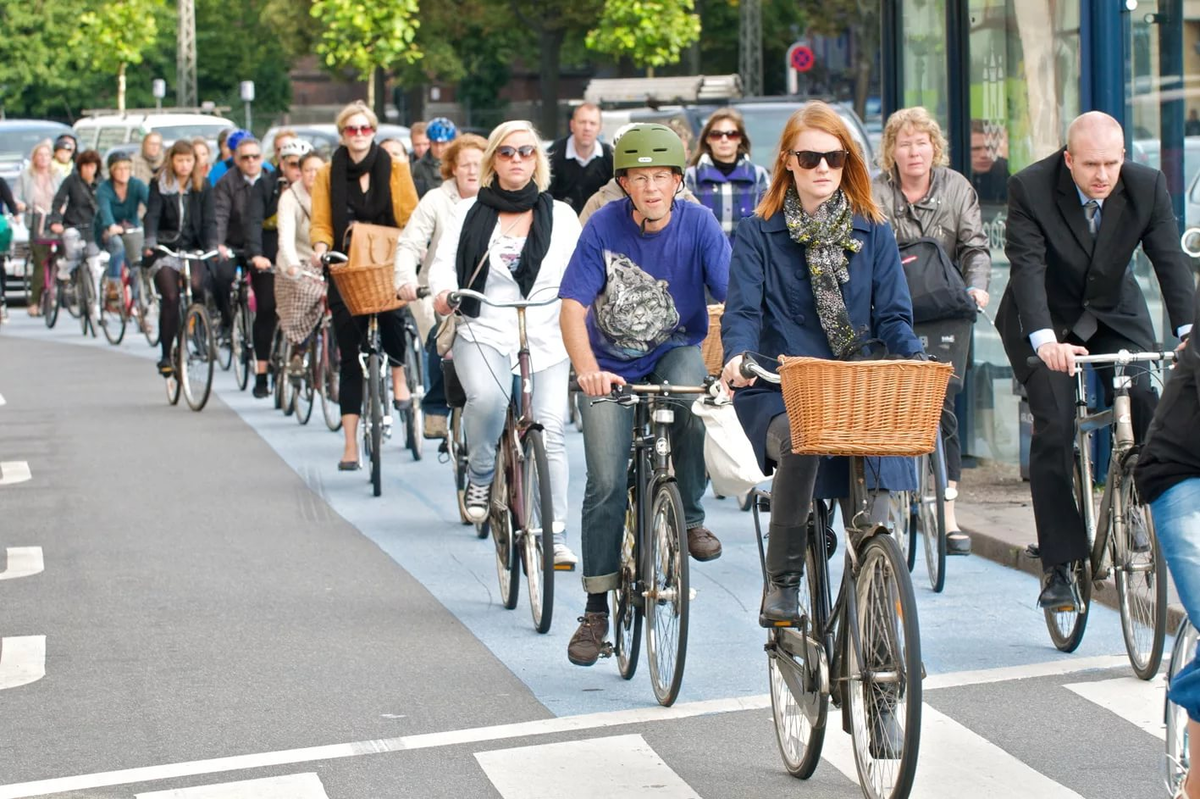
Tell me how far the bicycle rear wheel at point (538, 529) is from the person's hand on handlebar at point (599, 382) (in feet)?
3.51

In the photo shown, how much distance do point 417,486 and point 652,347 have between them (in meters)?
4.99

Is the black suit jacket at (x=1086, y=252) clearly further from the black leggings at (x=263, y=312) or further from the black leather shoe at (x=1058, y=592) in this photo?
the black leggings at (x=263, y=312)

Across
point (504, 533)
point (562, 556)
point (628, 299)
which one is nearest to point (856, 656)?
point (628, 299)

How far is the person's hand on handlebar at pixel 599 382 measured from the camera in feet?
21.3

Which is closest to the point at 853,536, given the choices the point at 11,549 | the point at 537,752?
the point at 537,752

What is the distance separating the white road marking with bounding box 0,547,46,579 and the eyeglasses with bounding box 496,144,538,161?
2.90 m

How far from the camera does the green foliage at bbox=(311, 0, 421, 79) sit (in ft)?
122

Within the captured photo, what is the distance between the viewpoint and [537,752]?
6.16 metres

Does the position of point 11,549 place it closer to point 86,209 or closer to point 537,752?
point 537,752

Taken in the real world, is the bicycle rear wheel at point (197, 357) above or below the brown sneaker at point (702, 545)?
above

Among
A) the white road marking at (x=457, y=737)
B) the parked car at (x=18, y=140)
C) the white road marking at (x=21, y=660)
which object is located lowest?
the white road marking at (x=457, y=737)

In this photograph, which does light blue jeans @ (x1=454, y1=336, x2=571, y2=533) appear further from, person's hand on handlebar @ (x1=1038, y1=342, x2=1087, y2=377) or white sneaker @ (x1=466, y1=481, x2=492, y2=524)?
person's hand on handlebar @ (x1=1038, y1=342, x2=1087, y2=377)

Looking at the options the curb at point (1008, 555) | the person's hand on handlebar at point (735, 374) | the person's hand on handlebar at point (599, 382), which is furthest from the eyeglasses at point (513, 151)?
the person's hand on handlebar at point (735, 374)

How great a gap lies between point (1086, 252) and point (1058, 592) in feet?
3.75
